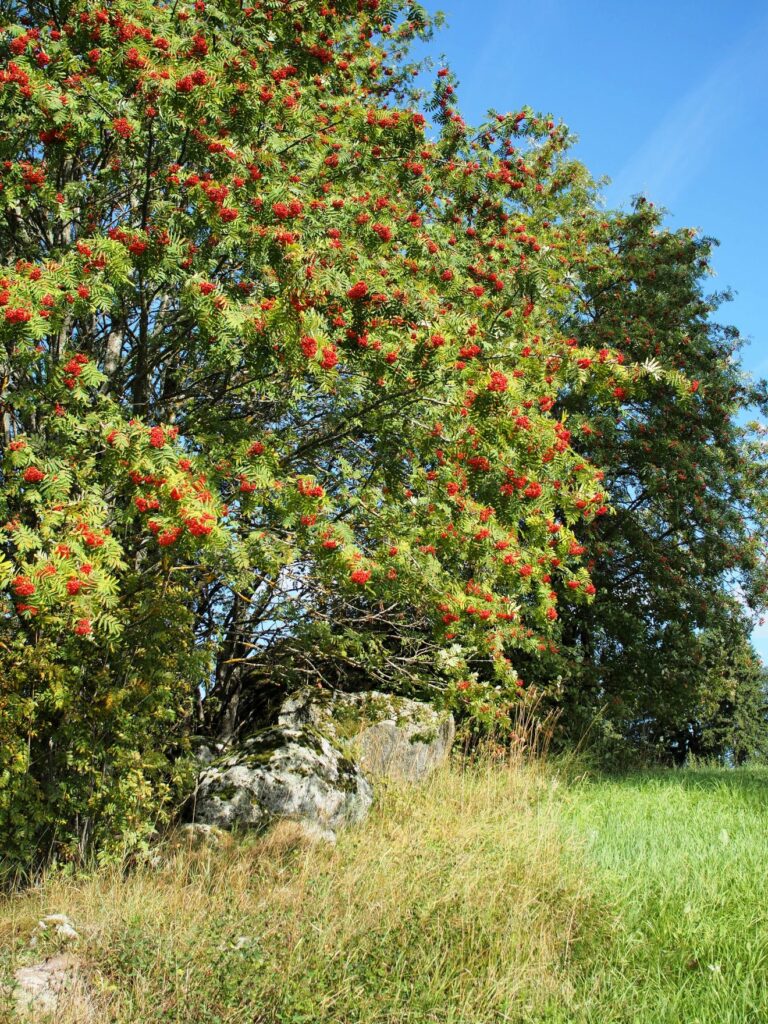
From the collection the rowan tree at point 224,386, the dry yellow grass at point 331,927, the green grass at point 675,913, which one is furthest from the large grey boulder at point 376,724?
the dry yellow grass at point 331,927

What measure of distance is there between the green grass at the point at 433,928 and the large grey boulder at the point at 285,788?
0.99ft

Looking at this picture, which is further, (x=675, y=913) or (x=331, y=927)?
(x=675, y=913)

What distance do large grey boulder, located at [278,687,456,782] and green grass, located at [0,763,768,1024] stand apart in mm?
1438

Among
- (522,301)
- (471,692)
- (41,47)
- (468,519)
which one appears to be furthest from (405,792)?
(41,47)

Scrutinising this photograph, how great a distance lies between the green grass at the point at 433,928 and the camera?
149 inches

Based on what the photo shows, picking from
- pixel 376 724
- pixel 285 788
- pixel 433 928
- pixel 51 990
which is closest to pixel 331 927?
pixel 433 928

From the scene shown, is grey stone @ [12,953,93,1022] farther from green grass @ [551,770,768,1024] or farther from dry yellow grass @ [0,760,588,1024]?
green grass @ [551,770,768,1024]

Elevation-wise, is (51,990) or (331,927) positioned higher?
(331,927)

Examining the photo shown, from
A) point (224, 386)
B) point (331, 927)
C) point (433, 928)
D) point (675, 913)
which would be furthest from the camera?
point (224, 386)

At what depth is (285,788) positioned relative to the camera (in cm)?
652

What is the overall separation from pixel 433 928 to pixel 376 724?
12.1 feet

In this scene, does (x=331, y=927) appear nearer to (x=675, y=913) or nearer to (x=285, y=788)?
(x=675, y=913)

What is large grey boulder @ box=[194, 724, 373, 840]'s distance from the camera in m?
6.39

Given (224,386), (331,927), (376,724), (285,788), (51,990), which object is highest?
(224,386)
